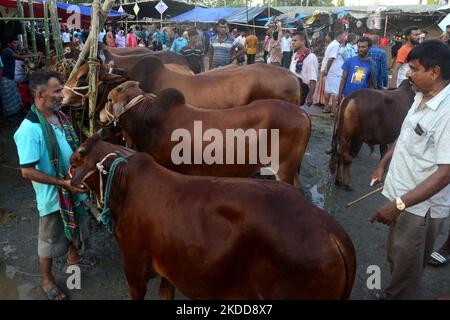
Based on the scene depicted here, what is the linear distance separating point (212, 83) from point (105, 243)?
97.4 inches

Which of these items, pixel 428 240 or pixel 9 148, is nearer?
pixel 428 240

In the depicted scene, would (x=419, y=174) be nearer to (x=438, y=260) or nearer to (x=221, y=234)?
(x=221, y=234)

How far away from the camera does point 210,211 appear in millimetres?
2197

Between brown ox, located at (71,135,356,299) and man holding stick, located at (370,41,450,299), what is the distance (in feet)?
2.30

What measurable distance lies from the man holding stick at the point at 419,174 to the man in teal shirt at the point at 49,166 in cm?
225

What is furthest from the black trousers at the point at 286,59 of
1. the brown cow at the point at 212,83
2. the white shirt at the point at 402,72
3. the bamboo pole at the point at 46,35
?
the bamboo pole at the point at 46,35

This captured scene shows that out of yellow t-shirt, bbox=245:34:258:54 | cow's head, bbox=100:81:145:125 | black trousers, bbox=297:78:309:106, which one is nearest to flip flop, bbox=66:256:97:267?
cow's head, bbox=100:81:145:125

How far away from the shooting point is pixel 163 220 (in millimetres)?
2322

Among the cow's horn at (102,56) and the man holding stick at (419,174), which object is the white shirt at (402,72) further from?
the cow's horn at (102,56)

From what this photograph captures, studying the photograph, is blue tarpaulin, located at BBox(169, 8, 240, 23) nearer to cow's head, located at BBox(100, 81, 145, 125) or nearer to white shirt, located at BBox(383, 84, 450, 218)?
cow's head, located at BBox(100, 81, 145, 125)

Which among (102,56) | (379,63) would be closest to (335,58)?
(379,63)
